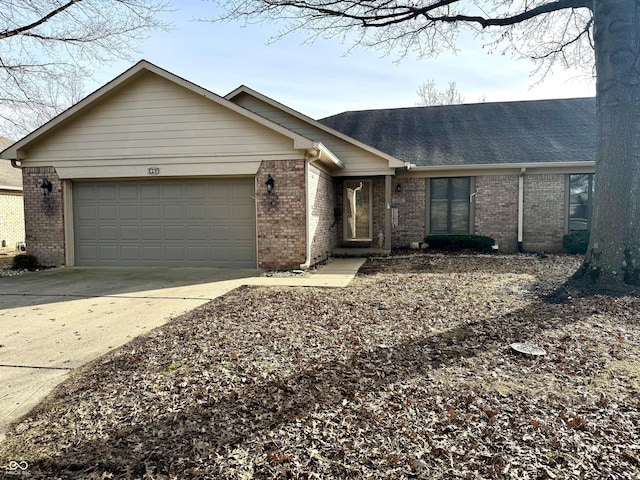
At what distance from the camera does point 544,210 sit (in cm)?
1293

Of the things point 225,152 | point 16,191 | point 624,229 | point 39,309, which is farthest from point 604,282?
point 16,191

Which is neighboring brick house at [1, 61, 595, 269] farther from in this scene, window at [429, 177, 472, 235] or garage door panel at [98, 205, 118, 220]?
window at [429, 177, 472, 235]

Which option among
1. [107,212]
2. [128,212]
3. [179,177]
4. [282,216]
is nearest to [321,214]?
[282,216]

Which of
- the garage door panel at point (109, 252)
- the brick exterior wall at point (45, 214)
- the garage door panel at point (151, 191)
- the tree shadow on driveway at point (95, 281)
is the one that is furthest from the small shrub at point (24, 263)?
the garage door panel at point (151, 191)

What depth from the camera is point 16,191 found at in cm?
1706

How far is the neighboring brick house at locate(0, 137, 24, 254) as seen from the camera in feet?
53.7

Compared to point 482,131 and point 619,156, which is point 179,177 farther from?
point 482,131

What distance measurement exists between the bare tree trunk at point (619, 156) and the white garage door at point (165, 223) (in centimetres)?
693

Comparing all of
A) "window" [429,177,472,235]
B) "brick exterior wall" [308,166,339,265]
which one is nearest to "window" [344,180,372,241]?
"brick exterior wall" [308,166,339,265]

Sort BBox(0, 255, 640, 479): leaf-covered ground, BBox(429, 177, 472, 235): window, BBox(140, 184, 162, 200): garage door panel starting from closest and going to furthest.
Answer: BBox(0, 255, 640, 479): leaf-covered ground
BBox(140, 184, 162, 200): garage door panel
BBox(429, 177, 472, 235): window

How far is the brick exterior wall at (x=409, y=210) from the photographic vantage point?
44.4 feet

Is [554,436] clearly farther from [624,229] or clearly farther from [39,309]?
[39,309]

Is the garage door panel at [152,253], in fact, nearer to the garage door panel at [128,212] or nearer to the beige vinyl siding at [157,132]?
the garage door panel at [128,212]

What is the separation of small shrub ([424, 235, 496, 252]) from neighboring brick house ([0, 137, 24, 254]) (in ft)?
51.6
